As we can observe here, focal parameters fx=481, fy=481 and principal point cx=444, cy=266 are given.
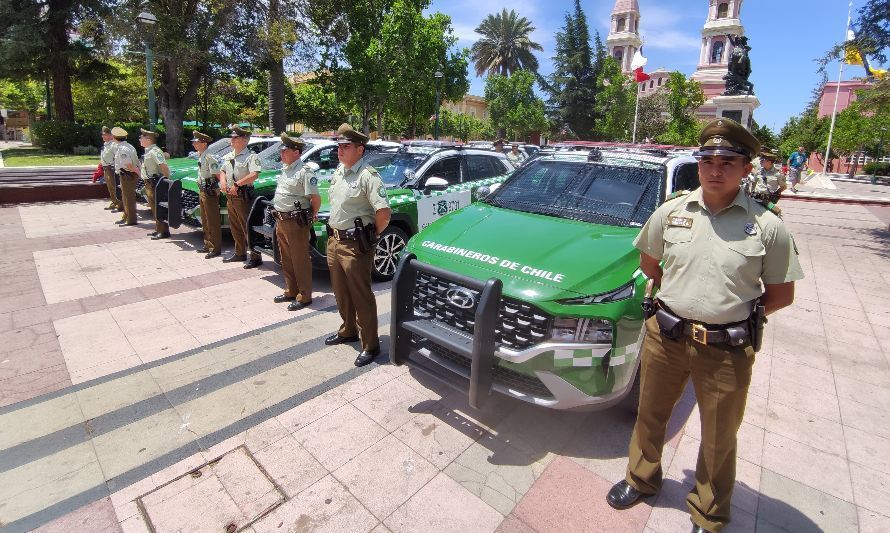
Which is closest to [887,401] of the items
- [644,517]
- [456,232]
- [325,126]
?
[644,517]

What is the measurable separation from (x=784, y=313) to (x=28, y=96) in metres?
57.6

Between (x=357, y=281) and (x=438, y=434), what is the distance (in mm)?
1525

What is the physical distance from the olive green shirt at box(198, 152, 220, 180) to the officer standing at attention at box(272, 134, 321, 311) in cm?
254

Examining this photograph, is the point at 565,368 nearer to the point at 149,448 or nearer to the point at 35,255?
the point at 149,448

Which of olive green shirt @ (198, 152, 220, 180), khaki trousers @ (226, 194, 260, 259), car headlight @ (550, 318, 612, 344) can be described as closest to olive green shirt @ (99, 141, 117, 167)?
olive green shirt @ (198, 152, 220, 180)

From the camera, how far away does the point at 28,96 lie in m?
42.8

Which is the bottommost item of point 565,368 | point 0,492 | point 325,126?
point 0,492

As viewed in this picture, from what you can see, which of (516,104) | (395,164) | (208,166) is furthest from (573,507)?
(516,104)

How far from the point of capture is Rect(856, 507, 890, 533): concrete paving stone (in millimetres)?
2584

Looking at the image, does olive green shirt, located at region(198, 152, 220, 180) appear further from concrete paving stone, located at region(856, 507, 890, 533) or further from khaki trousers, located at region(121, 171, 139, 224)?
concrete paving stone, located at region(856, 507, 890, 533)

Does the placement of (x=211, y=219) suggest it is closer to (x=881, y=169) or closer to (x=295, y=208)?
(x=295, y=208)

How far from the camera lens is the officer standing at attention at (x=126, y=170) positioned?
898cm

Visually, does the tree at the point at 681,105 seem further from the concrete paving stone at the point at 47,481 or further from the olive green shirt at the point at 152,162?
the concrete paving stone at the point at 47,481

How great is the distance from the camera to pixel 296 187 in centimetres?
514
